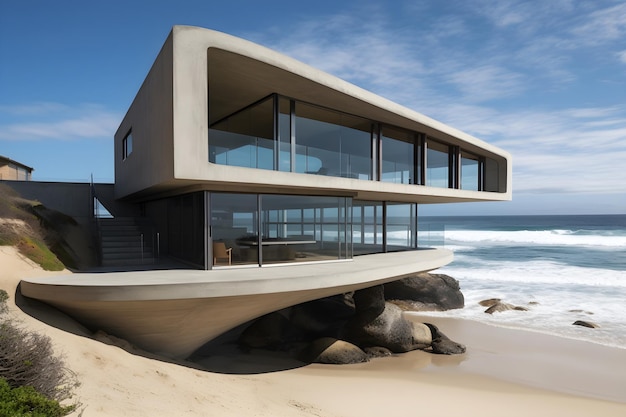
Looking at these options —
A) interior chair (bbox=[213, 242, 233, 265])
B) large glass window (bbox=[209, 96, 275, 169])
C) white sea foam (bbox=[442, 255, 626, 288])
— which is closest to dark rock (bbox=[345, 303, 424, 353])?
interior chair (bbox=[213, 242, 233, 265])

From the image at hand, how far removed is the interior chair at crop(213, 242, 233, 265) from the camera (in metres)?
11.8

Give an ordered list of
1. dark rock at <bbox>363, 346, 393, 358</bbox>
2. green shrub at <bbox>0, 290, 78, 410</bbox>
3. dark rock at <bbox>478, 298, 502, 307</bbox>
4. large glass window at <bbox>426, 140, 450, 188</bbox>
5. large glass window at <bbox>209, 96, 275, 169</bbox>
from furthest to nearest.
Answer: dark rock at <bbox>478, 298, 502, 307</bbox> < large glass window at <bbox>426, 140, 450, 188</bbox> < dark rock at <bbox>363, 346, 393, 358</bbox> < large glass window at <bbox>209, 96, 275, 169</bbox> < green shrub at <bbox>0, 290, 78, 410</bbox>

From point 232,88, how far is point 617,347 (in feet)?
64.6

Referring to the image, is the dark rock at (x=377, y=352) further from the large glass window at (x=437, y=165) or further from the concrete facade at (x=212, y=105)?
the large glass window at (x=437, y=165)

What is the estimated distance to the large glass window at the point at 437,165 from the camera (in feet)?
62.0

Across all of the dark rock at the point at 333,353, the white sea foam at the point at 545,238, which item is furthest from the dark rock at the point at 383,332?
the white sea foam at the point at 545,238

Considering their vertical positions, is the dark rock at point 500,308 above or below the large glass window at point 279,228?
below

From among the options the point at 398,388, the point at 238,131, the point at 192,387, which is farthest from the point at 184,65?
the point at 398,388

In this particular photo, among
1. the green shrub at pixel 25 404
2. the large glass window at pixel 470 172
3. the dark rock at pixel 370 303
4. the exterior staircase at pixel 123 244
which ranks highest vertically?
the large glass window at pixel 470 172

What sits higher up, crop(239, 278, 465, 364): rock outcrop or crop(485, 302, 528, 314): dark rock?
crop(239, 278, 465, 364): rock outcrop

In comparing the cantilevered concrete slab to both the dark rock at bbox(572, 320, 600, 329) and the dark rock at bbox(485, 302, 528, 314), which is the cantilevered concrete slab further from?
the dark rock at bbox(572, 320, 600, 329)

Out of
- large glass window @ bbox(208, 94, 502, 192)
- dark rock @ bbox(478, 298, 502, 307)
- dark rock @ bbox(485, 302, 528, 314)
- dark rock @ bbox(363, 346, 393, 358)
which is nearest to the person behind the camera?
large glass window @ bbox(208, 94, 502, 192)

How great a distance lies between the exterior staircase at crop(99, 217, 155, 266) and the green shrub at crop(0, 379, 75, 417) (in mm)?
7647

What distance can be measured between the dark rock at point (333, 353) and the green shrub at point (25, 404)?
9.19 metres
